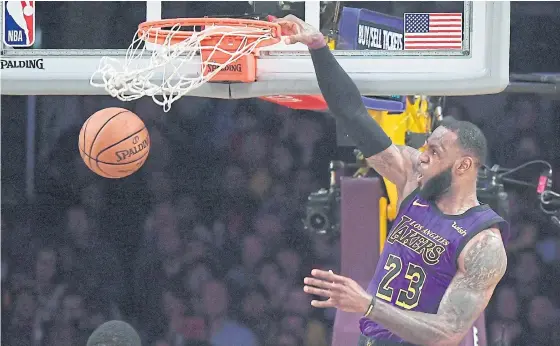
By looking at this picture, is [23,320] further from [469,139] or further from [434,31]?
[469,139]

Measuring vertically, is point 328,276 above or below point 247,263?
above

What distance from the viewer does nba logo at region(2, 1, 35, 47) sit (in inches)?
156

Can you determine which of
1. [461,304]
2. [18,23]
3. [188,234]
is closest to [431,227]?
[461,304]

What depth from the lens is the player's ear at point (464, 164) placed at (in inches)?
137

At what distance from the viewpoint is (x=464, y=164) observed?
348cm

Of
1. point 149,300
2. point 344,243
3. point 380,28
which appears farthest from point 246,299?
point 380,28

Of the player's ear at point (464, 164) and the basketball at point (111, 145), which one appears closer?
the player's ear at point (464, 164)

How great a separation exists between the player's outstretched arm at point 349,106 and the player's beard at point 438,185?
109 mm

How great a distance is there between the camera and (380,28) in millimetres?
3975

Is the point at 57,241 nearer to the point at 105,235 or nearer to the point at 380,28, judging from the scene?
the point at 105,235

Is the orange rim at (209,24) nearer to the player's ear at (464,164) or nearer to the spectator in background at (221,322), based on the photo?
the player's ear at (464,164)

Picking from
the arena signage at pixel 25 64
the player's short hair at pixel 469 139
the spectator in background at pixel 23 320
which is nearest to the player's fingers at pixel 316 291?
the player's short hair at pixel 469 139

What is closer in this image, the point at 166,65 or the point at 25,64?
the point at 166,65

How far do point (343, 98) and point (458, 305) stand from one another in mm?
816
